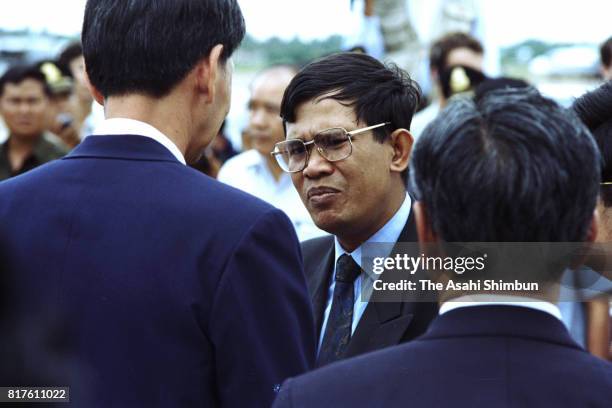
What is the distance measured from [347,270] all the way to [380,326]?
0.29 metres

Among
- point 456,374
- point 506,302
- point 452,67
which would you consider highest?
point 452,67

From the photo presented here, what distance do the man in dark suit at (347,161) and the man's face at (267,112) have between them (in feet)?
8.01

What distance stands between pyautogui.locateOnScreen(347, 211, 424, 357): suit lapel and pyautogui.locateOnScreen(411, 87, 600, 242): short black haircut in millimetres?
1082

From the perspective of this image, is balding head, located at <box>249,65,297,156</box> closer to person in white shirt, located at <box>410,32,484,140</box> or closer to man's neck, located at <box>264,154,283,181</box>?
man's neck, located at <box>264,154,283,181</box>

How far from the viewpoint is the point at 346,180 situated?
3172mm

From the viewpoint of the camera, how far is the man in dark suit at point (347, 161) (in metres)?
3.11

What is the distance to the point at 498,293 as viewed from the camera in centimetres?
167

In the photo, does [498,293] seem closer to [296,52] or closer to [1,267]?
[1,267]

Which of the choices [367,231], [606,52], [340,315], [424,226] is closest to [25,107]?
[606,52]

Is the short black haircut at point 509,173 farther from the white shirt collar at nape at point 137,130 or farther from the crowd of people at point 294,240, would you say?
the white shirt collar at nape at point 137,130

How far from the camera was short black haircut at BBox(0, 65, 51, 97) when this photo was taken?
6.98m

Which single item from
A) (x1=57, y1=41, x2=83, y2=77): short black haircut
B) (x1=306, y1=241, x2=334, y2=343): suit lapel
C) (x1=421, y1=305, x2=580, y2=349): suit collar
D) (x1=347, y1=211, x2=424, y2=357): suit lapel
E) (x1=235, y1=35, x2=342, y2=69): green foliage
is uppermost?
(x1=235, y1=35, x2=342, y2=69): green foliage

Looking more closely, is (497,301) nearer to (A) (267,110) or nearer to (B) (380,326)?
(B) (380,326)

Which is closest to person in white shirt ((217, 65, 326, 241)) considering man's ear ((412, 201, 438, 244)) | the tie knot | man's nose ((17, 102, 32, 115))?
man's nose ((17, 102, 32, 115))
